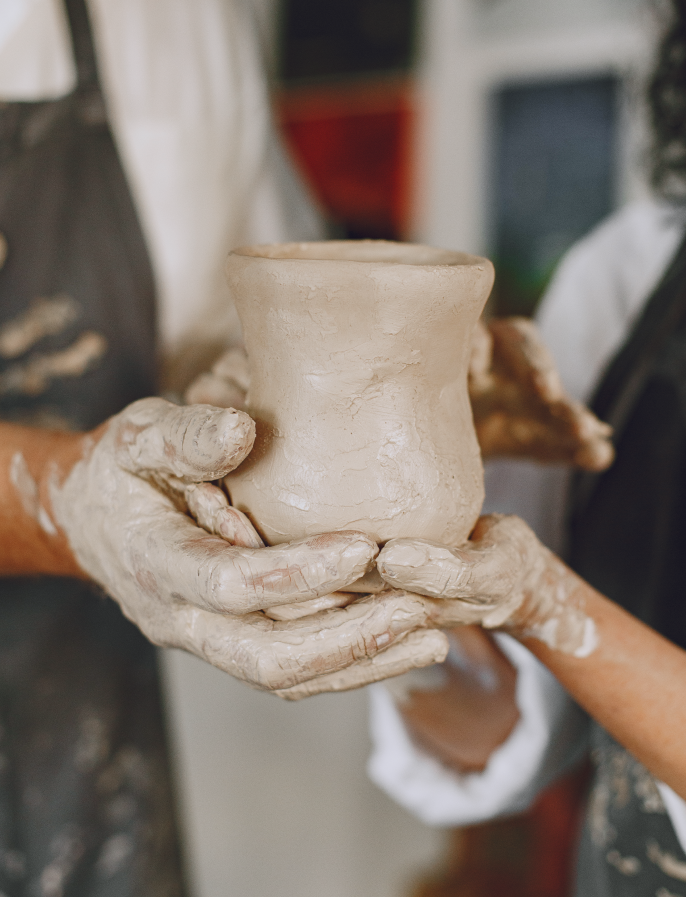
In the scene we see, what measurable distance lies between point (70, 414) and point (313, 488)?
59 cm

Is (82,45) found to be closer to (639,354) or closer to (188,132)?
(188,132)

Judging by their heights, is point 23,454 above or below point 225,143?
below

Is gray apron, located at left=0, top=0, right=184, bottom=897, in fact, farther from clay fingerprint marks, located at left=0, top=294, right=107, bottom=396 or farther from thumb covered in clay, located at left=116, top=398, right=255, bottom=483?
thumb covered in clay, located at left=116, top=398, right=255, bottom=483

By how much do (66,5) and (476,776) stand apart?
3.85ft

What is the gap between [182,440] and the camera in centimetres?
55

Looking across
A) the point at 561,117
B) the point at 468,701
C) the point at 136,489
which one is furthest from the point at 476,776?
the point at 561,117

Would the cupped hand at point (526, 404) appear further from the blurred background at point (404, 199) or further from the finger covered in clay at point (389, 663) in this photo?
the blurred background at point (404, 199)

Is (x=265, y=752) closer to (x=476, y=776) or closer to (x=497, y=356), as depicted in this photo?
(x=476, y=776)

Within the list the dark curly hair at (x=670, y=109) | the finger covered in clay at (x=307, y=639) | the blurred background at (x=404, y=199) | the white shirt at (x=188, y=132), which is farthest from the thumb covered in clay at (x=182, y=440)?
the blurred background at (x=404, y=199)

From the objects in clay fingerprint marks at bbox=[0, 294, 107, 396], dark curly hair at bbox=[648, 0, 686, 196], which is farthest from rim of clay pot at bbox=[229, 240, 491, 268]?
dark curly hair at bbox=[648, 0, 686, 196]

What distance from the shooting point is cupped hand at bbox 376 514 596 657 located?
539 mm

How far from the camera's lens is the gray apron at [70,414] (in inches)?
38.9

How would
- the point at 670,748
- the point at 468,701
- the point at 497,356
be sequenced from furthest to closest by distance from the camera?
the point at 468,701 < the point at 497,356 < the point at 670,748

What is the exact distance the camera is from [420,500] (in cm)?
58
